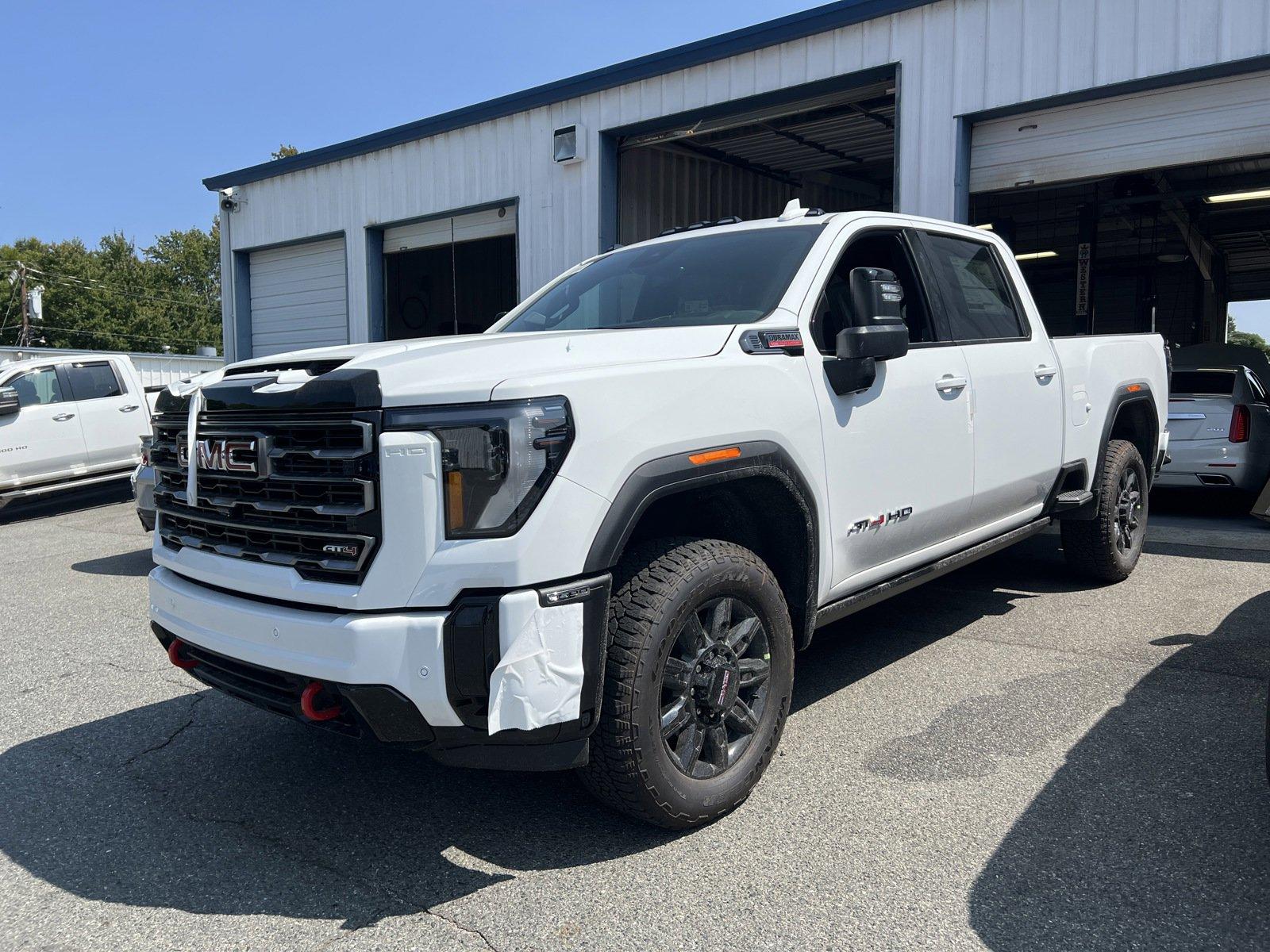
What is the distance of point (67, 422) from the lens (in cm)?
1173

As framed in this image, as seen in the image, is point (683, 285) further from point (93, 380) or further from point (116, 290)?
point (116, 290)

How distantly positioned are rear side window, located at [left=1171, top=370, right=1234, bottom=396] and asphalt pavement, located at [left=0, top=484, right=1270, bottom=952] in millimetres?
5500

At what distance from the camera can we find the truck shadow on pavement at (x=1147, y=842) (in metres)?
2.52

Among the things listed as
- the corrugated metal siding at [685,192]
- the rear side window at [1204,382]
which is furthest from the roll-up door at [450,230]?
the rear side window at [1204,382]

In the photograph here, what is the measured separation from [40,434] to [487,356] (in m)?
10.7

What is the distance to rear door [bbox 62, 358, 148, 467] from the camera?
472 inches

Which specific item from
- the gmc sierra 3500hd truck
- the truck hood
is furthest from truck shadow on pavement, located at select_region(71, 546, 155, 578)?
the truck hood

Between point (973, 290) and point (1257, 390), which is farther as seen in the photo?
point (1257, 390)

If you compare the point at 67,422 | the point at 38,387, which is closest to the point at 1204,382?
the point at 67,422

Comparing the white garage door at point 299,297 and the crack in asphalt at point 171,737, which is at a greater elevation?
the white garage door at point 299,297

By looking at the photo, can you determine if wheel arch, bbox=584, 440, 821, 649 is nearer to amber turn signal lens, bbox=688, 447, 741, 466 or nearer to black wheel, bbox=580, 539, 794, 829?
amber turn signal lens, bbox=688, 447, 741, 466

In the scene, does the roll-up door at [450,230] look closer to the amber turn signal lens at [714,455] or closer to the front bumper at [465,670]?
the amber turn signal lens at [714,455]

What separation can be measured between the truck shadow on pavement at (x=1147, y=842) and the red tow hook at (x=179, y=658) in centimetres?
245

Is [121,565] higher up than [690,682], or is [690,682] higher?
[690,682]
